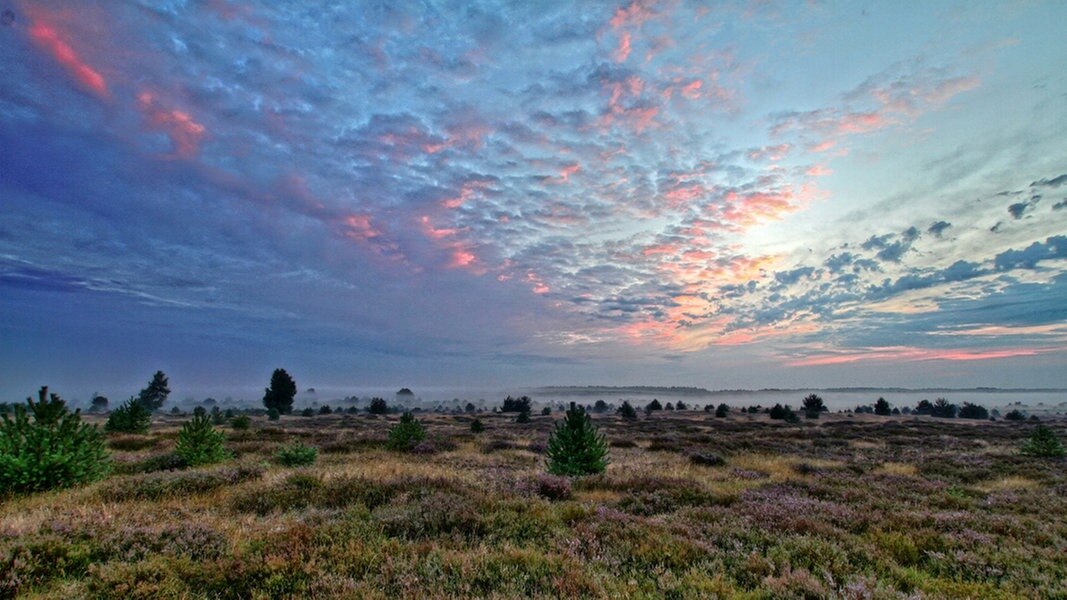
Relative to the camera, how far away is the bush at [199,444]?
16422 millimetres

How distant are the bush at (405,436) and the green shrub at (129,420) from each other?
659 inches

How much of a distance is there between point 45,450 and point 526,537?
12697 millimetres

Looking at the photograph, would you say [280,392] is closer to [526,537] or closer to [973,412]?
[526,537]

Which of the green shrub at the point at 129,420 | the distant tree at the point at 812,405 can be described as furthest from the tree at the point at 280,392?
the distant tree at the point at 812,405

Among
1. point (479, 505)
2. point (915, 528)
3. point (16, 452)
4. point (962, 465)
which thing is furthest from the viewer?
point (962, 465)

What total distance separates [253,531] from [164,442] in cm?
2120

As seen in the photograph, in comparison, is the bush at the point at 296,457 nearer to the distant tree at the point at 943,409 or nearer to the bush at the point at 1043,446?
the bush at the point at 1043,446

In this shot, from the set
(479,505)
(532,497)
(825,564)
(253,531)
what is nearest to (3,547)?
(253,531)

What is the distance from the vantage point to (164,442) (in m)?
23.7

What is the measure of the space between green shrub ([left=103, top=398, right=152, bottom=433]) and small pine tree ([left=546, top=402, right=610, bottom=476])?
90.0 feet

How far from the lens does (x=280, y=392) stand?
69.7m

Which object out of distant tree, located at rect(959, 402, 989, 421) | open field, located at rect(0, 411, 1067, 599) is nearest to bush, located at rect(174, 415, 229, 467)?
open field, located at rect(0, 411, 1067, 599)

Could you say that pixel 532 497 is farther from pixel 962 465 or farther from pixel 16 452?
pixel 962 465

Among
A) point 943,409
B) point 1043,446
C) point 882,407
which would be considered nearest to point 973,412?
point 943,409
